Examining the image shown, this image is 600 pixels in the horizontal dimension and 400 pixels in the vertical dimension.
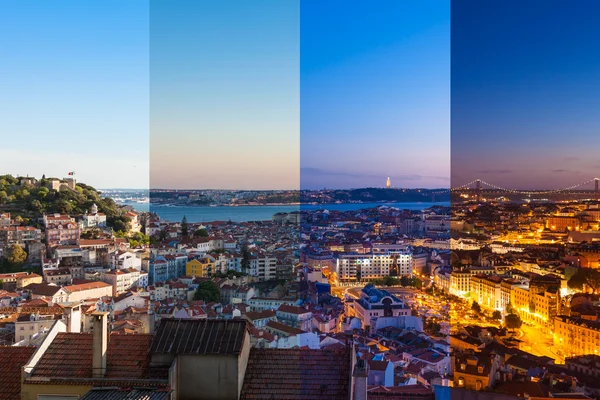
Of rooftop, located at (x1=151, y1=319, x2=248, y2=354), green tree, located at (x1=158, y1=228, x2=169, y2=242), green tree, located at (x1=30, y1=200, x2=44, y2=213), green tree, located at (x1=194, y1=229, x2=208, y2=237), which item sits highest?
rooftop, located at (x1=151, y1=319, x2=248, y2=354)

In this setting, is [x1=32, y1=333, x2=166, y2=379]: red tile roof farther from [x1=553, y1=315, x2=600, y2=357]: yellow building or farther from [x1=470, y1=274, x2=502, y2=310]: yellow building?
[x1=470, y1=274, x2=502, y2=310]: yellow building

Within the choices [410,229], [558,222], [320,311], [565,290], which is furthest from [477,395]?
[558,222]

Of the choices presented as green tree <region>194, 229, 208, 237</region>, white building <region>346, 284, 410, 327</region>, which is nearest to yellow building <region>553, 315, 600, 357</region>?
white building <region>346, 284, 410, 327</region>

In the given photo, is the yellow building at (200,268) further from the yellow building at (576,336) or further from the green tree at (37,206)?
the yellow building at (576,336)

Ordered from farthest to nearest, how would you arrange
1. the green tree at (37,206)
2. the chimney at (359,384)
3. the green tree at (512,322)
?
1. the green tree at (37,206)
2. the green tree at (512,322)
3. the chimney at (359,384)

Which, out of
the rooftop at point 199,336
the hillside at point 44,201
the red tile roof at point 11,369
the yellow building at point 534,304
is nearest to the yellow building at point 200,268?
the hillside at point 44,201

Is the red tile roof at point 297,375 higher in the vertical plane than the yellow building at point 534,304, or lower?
higher

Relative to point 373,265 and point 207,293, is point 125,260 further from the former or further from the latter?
point 373,265
